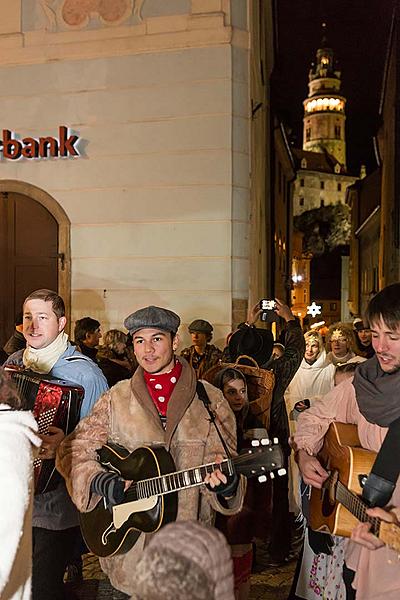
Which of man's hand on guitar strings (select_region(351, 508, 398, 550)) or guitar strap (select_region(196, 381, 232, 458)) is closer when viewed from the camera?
man's hand on guitar strings (select_region(351, 508, 398, 550))

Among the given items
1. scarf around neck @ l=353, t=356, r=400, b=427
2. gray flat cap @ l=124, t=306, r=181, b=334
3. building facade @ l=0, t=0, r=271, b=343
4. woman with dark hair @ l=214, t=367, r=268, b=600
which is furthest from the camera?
building facade @ l=0, t=0, r=271, b=343

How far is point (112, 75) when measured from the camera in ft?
35.4

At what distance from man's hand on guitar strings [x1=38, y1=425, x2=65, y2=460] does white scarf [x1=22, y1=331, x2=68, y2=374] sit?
0.62 m

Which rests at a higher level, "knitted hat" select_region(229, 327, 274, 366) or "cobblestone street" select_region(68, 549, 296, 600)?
"knitted hat" select_region(229, 327, 274, 366)

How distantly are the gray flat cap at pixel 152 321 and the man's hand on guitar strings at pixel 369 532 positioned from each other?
1.41 metres

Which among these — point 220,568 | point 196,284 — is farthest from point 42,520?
point 196,284

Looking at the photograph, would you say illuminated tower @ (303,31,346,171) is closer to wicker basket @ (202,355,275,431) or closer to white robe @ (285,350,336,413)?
white robe @ (285,350,336,413)

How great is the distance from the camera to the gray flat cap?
3.59m

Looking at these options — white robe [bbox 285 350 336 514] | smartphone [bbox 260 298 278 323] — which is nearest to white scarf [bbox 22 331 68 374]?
smartphone [bbox 260 298 278 323]

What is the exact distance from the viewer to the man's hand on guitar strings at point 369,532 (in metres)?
2.71

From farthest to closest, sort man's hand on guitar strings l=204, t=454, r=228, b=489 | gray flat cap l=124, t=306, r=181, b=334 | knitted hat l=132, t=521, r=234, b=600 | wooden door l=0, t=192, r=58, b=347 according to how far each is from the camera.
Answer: wooden door l=0, t=192, r=58, b=347
gray flat cap l=124, t=306, r=181, b=334
man's hand on guitar strings l=204, t=454, r=228, b=489
knitted hat l=132, t=521, r=234, b=600

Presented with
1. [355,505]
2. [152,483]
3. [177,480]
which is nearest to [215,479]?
[177,480]

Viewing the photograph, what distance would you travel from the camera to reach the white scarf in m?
4.19

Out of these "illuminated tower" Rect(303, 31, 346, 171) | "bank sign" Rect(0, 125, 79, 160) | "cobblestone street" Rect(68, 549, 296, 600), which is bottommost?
"cobblestone street" Rect(68, 549, 296, 600)
